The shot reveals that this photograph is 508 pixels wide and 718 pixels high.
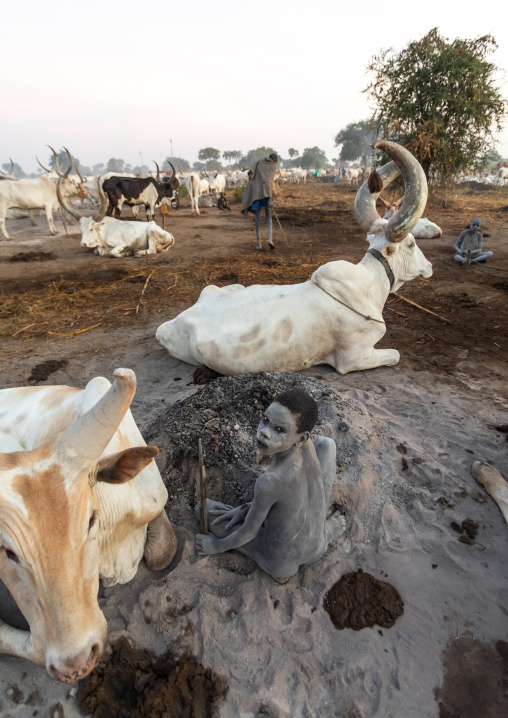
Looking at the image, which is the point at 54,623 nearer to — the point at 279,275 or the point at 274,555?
the point at 274,555

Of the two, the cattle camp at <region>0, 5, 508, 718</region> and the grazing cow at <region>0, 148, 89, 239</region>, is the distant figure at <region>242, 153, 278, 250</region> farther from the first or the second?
the grazing cow at <region>0, 148, 89, 239</region>

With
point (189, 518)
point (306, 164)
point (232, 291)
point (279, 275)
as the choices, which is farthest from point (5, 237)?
point (306, 164)

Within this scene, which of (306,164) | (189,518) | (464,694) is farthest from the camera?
(306,164)

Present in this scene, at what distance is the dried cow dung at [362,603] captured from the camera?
2.10 m

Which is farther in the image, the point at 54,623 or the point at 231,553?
the point at 231,553

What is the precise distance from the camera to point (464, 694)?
1807 mm

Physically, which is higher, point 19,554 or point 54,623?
point 19,554

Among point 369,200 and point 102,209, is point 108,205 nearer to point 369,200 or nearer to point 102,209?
point 102,209

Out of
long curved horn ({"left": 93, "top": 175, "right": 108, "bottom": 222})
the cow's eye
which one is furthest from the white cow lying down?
long curved horn ({"left": 93, "top": 175, "right": 108, "bottom": 222})

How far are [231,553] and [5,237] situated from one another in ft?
45.1

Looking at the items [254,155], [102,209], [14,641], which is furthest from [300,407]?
[254,155]

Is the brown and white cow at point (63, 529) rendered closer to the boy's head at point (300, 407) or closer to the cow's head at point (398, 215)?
the boy's head at point (300, 407)

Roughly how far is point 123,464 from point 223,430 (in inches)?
56.7

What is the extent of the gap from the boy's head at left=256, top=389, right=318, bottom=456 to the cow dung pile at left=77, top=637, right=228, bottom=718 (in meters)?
1.12
